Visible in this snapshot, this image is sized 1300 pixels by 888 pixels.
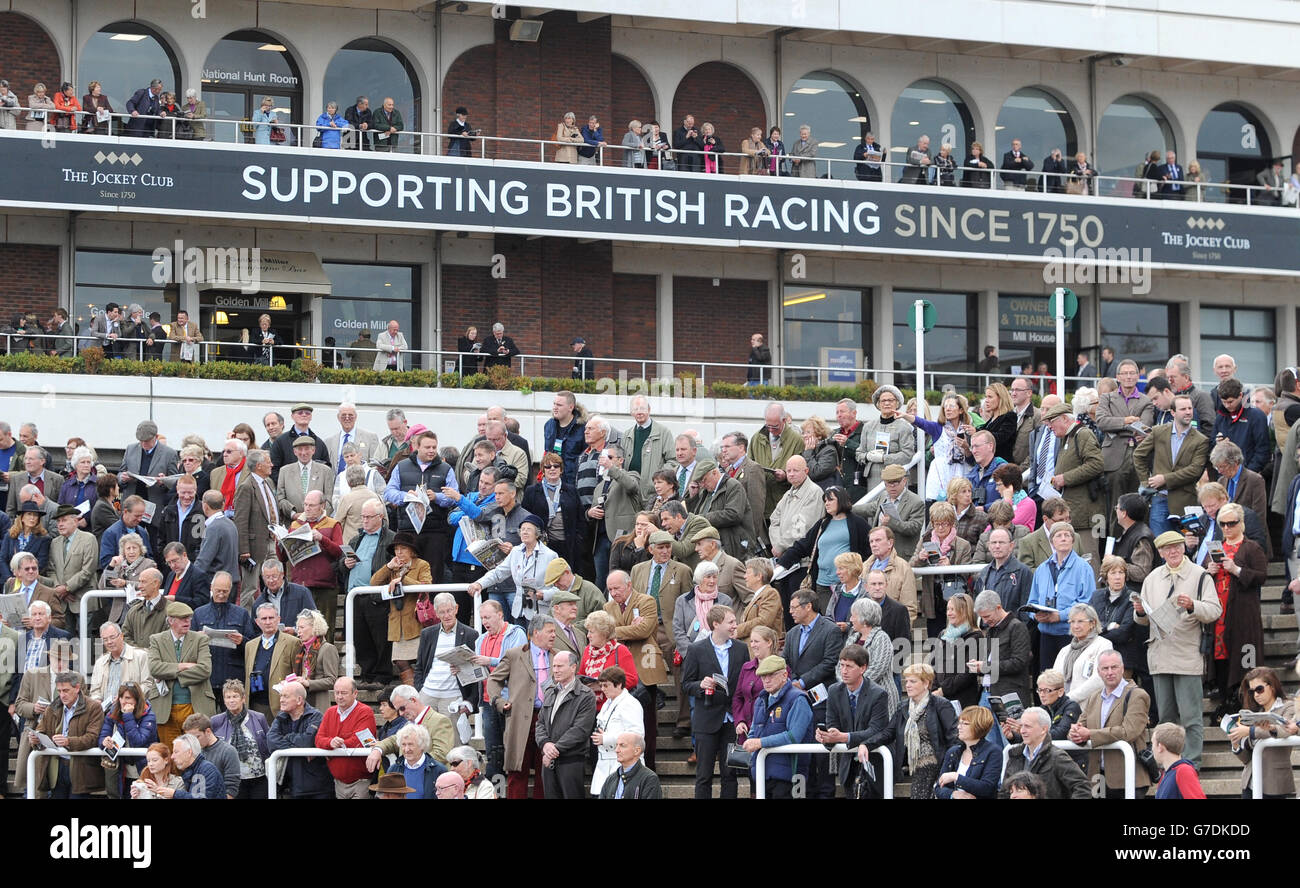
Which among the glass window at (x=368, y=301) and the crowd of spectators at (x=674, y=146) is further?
the glass window at (x=368, y=301)

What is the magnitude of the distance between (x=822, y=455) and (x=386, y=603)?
4267 millimetres

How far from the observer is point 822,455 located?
1777 cm

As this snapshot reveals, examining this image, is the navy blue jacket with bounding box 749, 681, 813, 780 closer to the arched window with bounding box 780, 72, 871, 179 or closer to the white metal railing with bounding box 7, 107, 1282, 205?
the white metal railing with bounding box 7, 107, 1282, 205

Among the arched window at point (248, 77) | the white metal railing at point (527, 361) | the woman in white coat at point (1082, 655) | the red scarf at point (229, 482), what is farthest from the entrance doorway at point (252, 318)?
the woman in white coat at point (1082, 655)

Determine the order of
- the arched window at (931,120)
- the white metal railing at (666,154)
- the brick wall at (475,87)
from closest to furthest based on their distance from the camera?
the white metal railing at (666,154) < the brick wall at (475,87) < the arched window at (931,120)

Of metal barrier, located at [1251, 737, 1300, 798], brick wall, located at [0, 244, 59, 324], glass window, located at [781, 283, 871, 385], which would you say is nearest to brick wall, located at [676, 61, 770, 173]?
glass window, located at [781, 283, 871, 385]

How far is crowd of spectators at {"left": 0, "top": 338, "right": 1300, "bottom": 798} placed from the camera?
13.7m

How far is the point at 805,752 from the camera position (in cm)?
1354

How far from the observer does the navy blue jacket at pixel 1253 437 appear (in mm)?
16938

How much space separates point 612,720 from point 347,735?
6.61ft

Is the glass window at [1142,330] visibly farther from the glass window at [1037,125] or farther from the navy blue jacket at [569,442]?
the navy blue jacket at [569,442]

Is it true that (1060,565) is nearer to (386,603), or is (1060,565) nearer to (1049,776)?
(1049,776)

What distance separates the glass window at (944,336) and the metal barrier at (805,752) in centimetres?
2155
